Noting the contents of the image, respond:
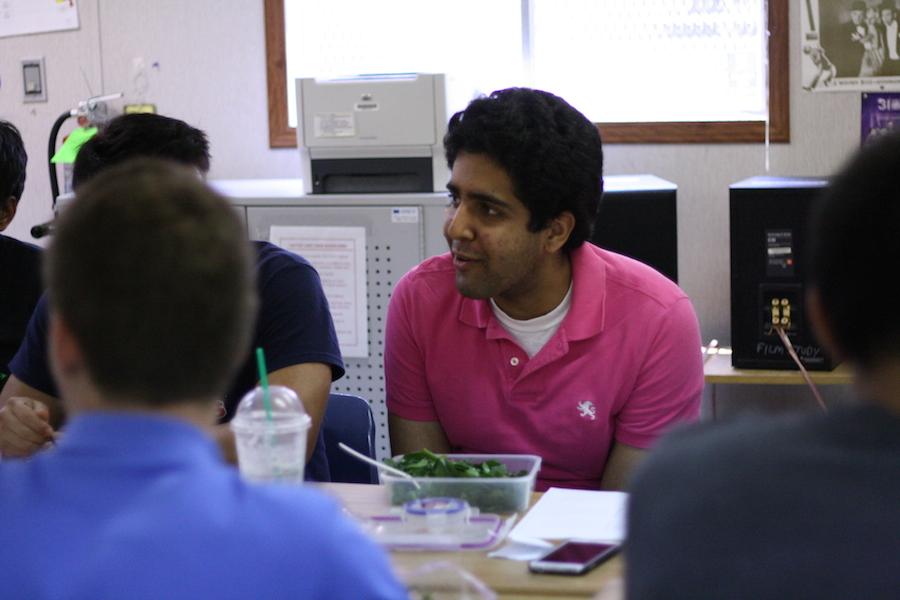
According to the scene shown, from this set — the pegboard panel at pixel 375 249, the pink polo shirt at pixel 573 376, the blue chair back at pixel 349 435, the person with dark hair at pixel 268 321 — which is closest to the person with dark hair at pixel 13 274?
the person with dark hair at pixel 268 321

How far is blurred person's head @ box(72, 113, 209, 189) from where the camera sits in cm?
206

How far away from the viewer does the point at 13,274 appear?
2.52 m

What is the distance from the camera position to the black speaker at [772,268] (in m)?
3.14

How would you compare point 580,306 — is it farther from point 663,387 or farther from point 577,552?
point 577,552

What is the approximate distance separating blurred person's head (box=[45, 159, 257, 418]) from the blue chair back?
130 centimetres

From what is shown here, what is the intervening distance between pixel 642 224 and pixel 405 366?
1.27 meters

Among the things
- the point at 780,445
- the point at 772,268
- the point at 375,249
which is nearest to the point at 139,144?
the point at 375,249

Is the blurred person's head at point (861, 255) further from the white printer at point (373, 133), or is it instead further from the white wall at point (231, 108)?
the white wall at point (231, 108)

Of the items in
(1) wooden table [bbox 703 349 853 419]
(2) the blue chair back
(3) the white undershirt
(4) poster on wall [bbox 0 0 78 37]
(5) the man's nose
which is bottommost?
(1) wooden table [bbox 703 349 853 419]

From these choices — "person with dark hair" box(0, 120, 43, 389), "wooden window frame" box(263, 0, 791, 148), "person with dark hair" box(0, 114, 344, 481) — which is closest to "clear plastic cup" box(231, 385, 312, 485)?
"person with dark hair" box(0, 114, 344, 481)

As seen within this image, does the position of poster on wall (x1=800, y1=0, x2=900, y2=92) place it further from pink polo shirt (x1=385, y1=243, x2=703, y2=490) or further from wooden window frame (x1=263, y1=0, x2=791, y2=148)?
pink polo shirt (x1=385, y1=243, x2=703, y2=490)

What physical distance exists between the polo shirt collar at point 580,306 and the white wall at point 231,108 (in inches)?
63.6

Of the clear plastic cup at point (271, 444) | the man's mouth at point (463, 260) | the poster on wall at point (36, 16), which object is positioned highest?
the poster on wall at point (36, 16)

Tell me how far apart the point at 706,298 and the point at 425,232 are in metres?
1.05
